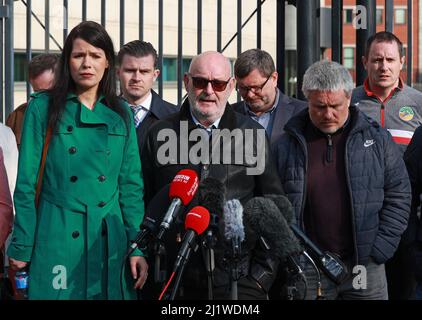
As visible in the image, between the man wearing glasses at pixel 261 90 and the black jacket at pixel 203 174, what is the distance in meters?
0.93

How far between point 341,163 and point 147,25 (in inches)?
503

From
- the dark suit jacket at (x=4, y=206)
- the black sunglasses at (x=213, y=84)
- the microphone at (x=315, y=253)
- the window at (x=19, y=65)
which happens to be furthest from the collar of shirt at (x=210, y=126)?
the window at (x=19, y=65)

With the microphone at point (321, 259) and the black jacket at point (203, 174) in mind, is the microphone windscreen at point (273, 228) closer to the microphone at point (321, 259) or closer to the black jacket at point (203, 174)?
the microphone at point (321, 259)

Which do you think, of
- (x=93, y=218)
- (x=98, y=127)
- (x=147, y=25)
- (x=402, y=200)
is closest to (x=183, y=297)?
(x=93, y=218)

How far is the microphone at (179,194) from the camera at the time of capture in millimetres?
3429

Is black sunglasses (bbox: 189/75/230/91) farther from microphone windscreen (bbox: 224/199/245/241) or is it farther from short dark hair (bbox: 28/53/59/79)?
short dark hair (bbox: 28/53/59/79)

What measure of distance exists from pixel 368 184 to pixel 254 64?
132 cm

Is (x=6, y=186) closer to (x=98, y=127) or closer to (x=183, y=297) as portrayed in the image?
(x=98, y=127)

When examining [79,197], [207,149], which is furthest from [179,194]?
[207,149]

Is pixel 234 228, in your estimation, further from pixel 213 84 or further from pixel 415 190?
pixel 415 190

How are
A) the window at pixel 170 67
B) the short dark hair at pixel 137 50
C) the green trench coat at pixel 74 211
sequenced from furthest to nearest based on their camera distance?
1. the window at pixel 170 67
2. the short dark hair at pixel 137 50
3. the green trench coat at pixel 74 211

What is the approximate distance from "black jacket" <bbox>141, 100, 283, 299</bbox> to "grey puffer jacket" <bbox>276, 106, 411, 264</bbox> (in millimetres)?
187

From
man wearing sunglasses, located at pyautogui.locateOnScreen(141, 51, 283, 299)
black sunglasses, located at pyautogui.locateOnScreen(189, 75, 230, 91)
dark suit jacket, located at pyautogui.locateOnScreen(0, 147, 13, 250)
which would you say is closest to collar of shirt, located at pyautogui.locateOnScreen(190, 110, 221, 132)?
man wearing sunglasses, located at pyautogui.locateOnScreen(141, 51, 283, 299)

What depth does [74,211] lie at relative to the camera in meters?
4.11
